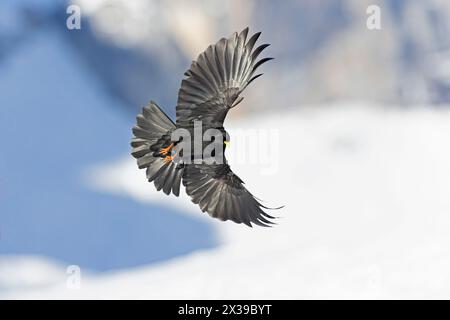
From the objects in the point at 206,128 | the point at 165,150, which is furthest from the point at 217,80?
the point at 165,150

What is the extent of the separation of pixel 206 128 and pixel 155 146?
174 cm

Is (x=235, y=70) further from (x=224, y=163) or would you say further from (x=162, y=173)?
(x=162, y=173)

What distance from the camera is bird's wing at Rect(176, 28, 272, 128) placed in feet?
62.5

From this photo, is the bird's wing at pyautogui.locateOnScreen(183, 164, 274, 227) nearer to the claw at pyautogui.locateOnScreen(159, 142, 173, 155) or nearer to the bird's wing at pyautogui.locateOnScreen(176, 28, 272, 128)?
the claw at pyautogui.locateOnScreen(159, 142, 173, 155)

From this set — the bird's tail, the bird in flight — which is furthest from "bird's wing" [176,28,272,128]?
the bird's tail

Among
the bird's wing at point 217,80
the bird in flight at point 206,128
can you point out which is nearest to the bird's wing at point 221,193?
the bird in flight at point 206,128

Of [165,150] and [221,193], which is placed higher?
[165,150]

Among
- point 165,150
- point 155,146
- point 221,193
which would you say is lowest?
point 221,193

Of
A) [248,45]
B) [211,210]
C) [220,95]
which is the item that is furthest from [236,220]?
[248,45]

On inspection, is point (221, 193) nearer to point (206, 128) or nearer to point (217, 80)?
point (206, 128)

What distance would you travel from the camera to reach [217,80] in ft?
63.5

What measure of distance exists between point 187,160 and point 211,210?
4.64 ft

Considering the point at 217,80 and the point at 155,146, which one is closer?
the point at 217,80

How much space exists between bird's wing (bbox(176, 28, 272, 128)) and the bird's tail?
2.85 ft
